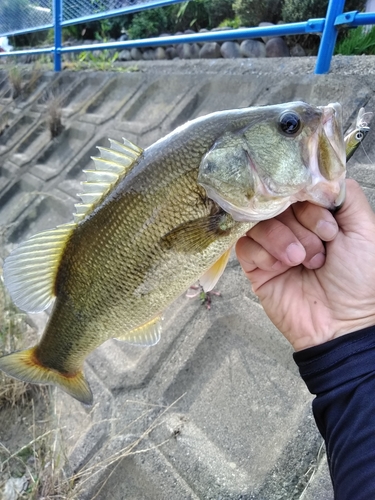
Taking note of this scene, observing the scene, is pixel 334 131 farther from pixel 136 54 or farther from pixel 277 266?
pixel 136 54

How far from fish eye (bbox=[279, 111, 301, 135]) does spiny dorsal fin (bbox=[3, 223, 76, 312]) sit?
32.0 inches

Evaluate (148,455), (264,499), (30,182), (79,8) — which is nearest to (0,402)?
(148,455)

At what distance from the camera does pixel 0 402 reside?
9.25ft

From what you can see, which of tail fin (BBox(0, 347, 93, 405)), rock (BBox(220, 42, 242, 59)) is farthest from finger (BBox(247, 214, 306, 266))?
rock (BBox(220, 42, 242, 59))

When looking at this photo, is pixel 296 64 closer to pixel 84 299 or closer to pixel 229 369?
pixel 229 369

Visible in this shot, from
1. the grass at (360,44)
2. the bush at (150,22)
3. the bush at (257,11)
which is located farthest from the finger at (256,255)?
the bush at (150,22)

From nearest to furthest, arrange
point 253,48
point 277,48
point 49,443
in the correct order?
point 49,443 → point 277,48 → point 253,48

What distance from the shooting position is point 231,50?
185 inches

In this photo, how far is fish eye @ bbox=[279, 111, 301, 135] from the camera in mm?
1227

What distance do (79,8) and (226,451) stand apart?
6.08m

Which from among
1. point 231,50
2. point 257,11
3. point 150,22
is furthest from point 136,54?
point 231,50

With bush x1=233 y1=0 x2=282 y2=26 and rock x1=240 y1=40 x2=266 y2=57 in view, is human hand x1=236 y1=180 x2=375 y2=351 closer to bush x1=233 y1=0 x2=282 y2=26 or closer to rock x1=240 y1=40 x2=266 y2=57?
rock x1=240 y1=40 x2=266 y2=57

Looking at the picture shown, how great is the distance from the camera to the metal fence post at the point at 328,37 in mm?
2707

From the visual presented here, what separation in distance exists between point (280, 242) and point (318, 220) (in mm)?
147
